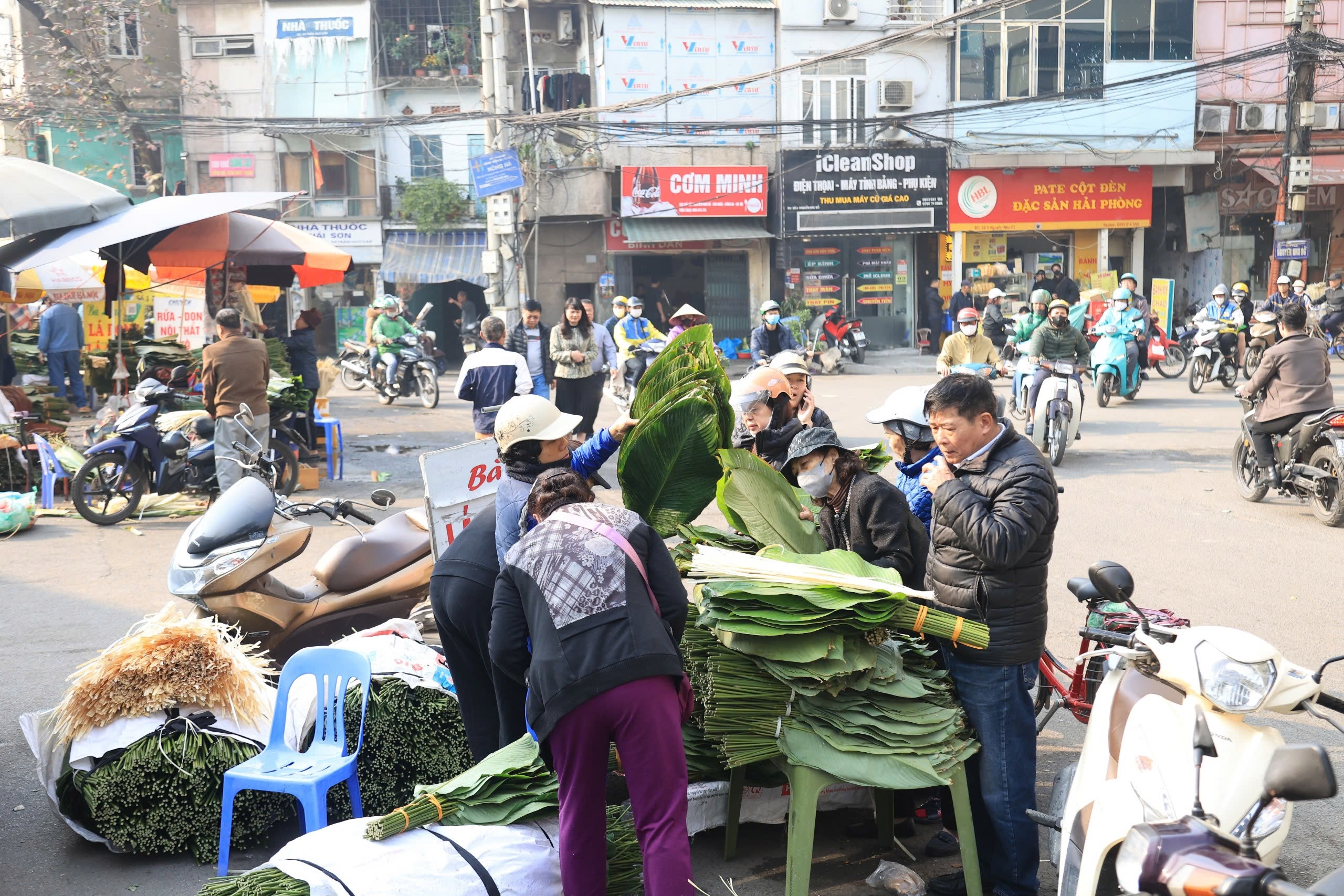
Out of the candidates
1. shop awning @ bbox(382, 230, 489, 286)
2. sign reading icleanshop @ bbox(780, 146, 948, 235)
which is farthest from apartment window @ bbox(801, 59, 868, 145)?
shop awning @ bbox(382, 230, 489, 286)

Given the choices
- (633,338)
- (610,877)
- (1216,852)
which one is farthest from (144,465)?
(1216,852)

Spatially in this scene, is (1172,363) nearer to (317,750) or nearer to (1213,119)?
(1213,119)

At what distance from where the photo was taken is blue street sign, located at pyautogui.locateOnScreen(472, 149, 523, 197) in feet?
59.2

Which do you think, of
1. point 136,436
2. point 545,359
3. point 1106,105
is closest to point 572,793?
point 136,436

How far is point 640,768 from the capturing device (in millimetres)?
3074

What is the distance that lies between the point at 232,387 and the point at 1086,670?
24.7 feet

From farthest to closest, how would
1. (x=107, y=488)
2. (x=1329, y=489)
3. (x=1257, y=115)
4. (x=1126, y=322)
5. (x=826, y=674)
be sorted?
(x=1257, y=115), (x=1126, y=322), (x=107, y=488), (x=1329, y=489), (x=826, y=674)

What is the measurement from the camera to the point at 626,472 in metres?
4.27

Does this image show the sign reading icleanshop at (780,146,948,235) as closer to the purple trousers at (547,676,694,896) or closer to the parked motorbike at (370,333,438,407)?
the parked motorbike at (370,333,438,407)

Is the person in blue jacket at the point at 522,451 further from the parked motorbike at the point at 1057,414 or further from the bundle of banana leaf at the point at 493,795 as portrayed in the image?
the parked motorbike at the point at 1057,414

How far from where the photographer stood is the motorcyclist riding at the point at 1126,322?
15531 mm

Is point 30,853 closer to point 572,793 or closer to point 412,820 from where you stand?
point 412,820

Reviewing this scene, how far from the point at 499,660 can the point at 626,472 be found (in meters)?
1.13

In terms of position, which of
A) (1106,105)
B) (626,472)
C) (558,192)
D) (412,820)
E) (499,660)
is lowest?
(412,820)
